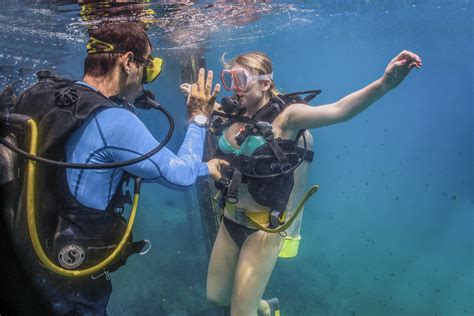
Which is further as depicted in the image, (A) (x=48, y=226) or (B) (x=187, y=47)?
(B) (x=187, y=47)

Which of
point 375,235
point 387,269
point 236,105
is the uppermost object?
point 236,105

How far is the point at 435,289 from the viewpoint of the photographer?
463 inches

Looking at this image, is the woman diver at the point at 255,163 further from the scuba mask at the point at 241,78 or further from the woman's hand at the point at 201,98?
the woman's hand at the point at 201,98

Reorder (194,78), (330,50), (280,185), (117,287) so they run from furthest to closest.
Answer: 1. (330,50)
2. (117,287)
3. (194,78)
4. (280,185)

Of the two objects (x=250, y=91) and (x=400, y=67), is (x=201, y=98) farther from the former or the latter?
(x=400, y=67)

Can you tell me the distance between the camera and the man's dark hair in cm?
307

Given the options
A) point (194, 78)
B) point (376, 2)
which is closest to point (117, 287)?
point (194, 78)

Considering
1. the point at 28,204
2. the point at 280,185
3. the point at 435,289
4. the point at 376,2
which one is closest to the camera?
the point at 28,204

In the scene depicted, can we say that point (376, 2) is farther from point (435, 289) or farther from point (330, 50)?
point (330, 50)

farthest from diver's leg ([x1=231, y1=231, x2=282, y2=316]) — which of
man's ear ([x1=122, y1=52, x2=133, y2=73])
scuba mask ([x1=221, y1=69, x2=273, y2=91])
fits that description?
man's ear ([x1=122, y1=52, x2=133, y2=73])

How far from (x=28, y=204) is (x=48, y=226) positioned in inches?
14.1

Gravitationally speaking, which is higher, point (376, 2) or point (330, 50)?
point (376, 2)

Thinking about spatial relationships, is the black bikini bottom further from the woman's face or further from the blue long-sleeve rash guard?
the blue long-sleeve rash guard

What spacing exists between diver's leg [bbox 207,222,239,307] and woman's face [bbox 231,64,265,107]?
1749 millimetres
